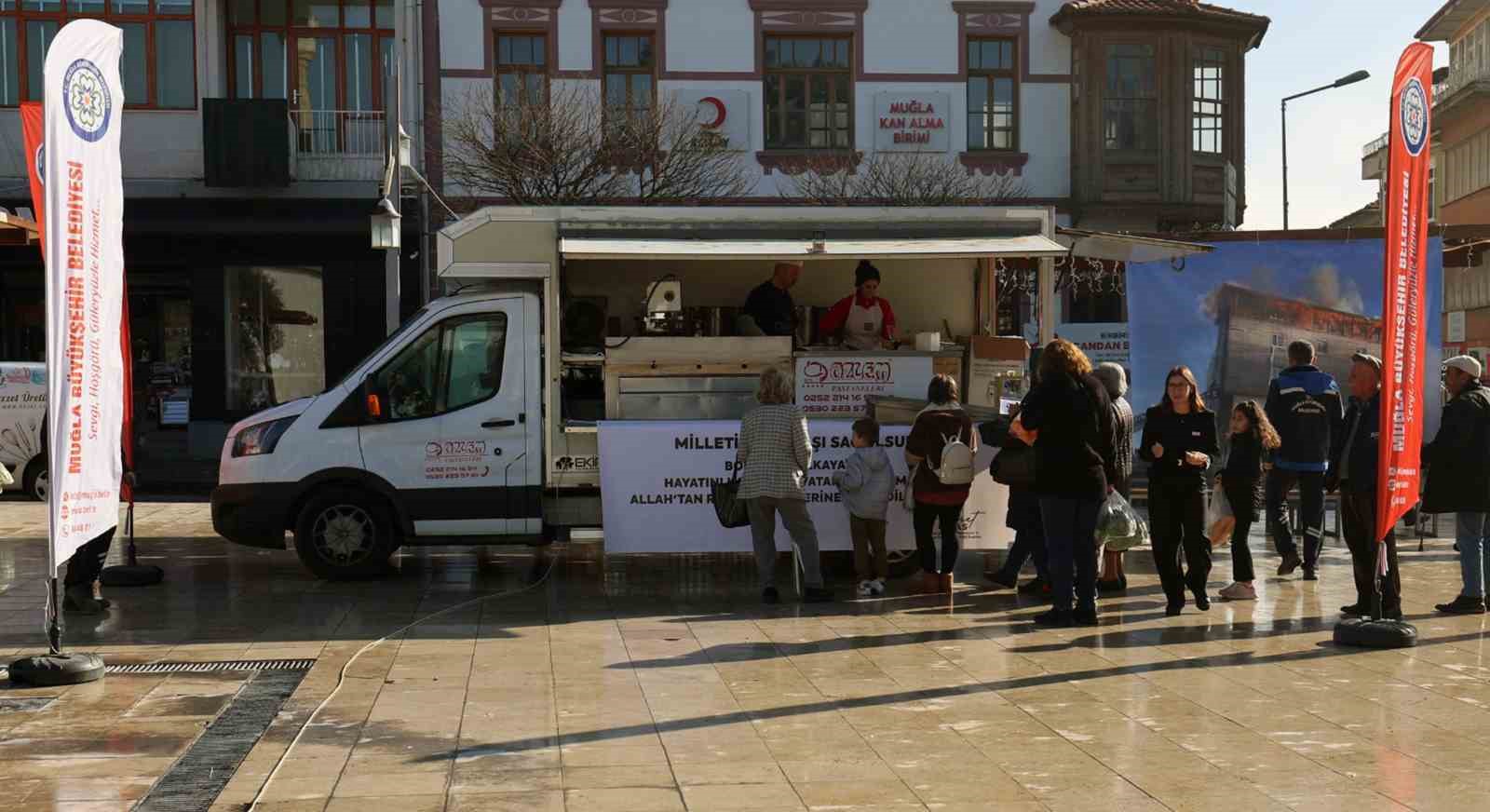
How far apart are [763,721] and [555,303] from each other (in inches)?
216

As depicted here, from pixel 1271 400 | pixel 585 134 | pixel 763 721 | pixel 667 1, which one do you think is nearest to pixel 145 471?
pixel 585 134

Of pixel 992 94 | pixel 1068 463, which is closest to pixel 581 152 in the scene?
pixel 992 94

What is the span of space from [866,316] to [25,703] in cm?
717

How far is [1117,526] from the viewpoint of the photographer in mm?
10320

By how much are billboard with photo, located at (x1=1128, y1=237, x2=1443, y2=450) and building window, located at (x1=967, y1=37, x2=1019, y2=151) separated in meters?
15.3

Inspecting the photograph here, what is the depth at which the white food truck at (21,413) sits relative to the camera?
20.0 metres

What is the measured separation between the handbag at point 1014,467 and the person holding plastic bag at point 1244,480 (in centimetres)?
150

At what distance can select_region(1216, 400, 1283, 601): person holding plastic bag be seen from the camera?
37.1ft

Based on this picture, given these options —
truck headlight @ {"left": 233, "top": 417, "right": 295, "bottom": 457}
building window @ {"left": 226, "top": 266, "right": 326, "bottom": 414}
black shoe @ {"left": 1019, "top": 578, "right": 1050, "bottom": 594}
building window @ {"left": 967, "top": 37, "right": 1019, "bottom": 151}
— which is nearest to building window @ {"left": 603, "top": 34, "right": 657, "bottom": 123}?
building window @ {"left": 967, "top": 37, "right": 1019, "bottom": 151}

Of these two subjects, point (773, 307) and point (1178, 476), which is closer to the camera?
point (1178, 476)

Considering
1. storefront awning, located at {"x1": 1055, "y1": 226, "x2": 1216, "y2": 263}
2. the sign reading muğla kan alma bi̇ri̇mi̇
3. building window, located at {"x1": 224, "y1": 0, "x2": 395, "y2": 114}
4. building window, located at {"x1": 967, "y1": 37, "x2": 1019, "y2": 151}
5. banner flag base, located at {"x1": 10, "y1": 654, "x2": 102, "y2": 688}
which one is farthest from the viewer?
building window, located at {"x1": 967, "y1": 37, "x2": 1019, "y2": 151}

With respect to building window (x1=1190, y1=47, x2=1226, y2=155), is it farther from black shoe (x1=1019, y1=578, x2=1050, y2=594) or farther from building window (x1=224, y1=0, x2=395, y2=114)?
black shoe (x1=1019, y1=578, x2=1050, y2=594)

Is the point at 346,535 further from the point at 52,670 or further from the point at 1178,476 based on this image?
the point at 1178,476

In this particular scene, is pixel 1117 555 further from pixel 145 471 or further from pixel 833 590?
pixel 145 471
